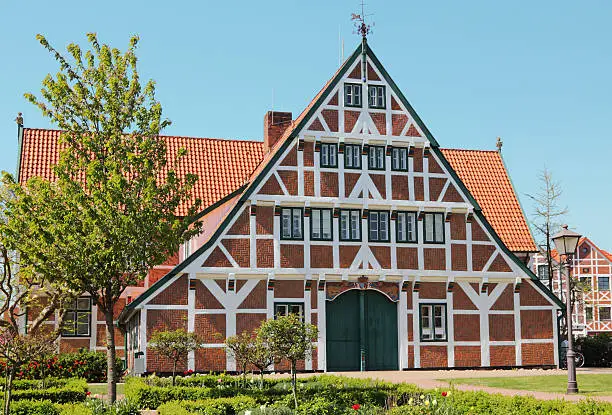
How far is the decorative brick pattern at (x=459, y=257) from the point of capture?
32438mm

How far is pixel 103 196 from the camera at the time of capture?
19.3 metres

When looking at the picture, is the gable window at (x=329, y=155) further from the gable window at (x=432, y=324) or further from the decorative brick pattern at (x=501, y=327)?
the decorative brick pattern at (x=501, y=327)

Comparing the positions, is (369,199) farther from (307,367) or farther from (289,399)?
(289,399)

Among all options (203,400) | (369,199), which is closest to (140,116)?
(203,400)

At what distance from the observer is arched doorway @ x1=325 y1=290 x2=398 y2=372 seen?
31.0 metres

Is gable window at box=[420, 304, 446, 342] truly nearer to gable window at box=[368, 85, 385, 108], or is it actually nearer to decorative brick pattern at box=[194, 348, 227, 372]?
decorative brick pattern at box=[194, 348, 227, 372]

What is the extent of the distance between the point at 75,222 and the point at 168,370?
428 inches

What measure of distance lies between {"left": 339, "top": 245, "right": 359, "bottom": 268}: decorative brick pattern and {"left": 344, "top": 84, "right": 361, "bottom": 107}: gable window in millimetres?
5462

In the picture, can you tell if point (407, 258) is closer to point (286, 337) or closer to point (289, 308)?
point (289, 308)

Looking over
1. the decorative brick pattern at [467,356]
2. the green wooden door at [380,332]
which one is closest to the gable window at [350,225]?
the green wooden door at [380,332]

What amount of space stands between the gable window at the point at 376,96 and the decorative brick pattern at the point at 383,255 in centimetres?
549

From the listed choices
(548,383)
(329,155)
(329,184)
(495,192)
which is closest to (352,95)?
(329,155)

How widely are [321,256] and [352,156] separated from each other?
13.3ft

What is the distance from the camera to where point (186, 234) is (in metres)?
20.7
